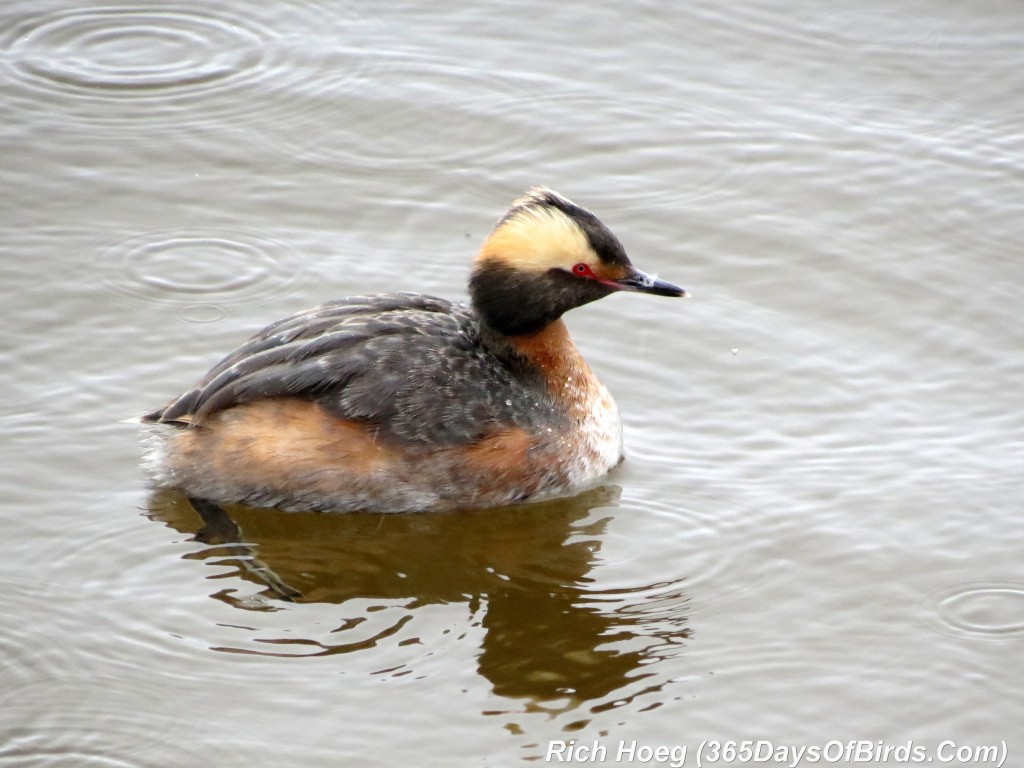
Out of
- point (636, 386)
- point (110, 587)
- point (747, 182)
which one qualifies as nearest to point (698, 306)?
point (636, 386)

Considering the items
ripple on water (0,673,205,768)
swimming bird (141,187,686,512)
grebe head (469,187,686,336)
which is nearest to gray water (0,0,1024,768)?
ripple on water (0,673,205,768)

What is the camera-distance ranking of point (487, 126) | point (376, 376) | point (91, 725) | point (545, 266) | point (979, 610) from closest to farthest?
point (91, 725)
point (979, 610)
point (376, 376)
point (545, 266)
point (487, 126)

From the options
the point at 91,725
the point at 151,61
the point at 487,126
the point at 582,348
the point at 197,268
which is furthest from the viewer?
the point at 151,61

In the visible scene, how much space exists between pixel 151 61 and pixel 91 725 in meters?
6.39

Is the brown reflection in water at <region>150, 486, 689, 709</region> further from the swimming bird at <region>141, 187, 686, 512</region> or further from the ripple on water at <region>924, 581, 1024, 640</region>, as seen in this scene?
the ripple on water at <region>924, 581, 1024, 640</region>

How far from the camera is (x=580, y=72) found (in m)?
11.2

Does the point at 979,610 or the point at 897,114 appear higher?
the point at 897,114

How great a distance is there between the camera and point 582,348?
28.9 feet

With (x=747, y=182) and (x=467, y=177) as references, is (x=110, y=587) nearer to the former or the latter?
(x=467, y=177)

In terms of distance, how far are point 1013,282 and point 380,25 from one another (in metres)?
5.00

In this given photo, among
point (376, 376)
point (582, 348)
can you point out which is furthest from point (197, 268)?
point (582, 348)

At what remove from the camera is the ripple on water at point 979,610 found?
6.52m

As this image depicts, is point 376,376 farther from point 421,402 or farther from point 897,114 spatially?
point 897,114

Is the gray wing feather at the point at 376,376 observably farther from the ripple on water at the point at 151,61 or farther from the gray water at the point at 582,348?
the ripple on water at the point at 151,61
